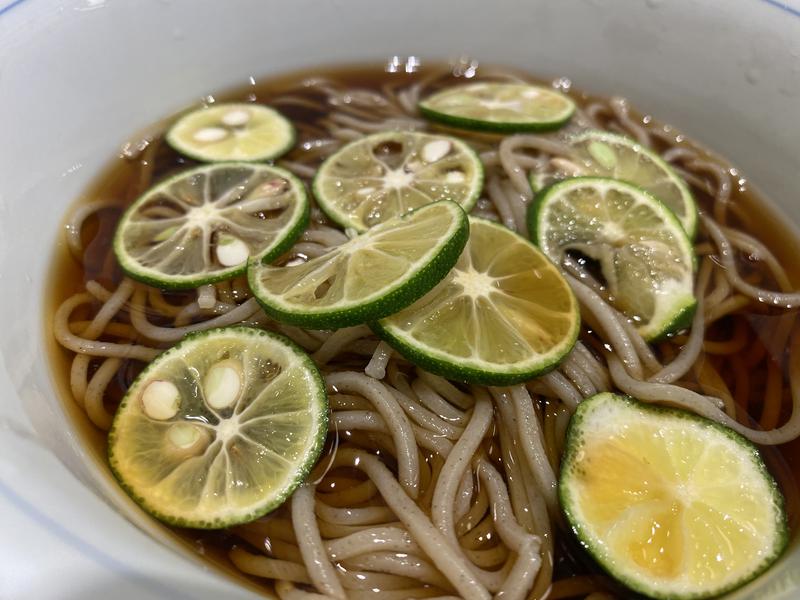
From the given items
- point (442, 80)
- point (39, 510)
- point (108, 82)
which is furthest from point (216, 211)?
point (442, 80)

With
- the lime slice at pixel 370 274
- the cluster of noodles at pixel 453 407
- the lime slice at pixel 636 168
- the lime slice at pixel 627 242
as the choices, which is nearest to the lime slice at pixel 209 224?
the cluster of noodles at pixel 453 407

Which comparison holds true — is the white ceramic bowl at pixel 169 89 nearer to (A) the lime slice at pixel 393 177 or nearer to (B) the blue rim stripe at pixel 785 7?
(B) the blue rim stripe at pixel 785 7

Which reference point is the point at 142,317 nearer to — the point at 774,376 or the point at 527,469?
the point at 527,469

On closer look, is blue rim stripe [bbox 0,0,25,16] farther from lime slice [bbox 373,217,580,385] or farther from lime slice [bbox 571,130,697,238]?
lime slice [bbox 571,130,697,238]

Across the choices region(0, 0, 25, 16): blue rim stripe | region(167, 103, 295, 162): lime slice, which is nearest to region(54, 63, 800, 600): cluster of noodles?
region(167, 103, 295, 162): lime slice

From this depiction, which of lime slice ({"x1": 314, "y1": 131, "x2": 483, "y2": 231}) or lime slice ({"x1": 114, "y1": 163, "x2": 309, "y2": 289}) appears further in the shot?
lime slice ({"x1": 314, "y1": 131, "x2": 483, "y2": 231})

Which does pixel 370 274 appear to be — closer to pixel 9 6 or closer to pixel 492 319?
pixel 492 319
